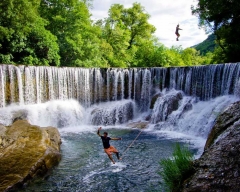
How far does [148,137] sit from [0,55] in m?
12.1

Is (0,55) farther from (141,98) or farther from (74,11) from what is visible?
(141,98)

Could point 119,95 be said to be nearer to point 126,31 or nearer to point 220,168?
point 126,31

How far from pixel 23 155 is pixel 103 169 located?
2823 mm

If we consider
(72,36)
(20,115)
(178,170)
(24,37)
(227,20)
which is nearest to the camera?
(178,170)

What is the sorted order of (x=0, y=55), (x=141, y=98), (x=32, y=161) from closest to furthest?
(x=32, y=161)
(x=0, y=55)
(x=141, y=98)

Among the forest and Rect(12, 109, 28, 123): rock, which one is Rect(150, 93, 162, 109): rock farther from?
Rect(12, 109, 28, 123): rock

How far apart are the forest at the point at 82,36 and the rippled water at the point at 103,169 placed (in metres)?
9.47

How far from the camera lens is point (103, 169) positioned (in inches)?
359

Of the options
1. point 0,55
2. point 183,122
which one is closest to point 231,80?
point 183,122

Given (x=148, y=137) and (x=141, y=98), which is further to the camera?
(x=141, y=98)

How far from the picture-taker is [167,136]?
46.6 feet

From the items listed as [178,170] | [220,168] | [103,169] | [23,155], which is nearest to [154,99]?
[103,169]

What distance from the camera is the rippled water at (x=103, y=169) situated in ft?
25.0

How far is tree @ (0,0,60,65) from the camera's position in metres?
Answer: 16.6
